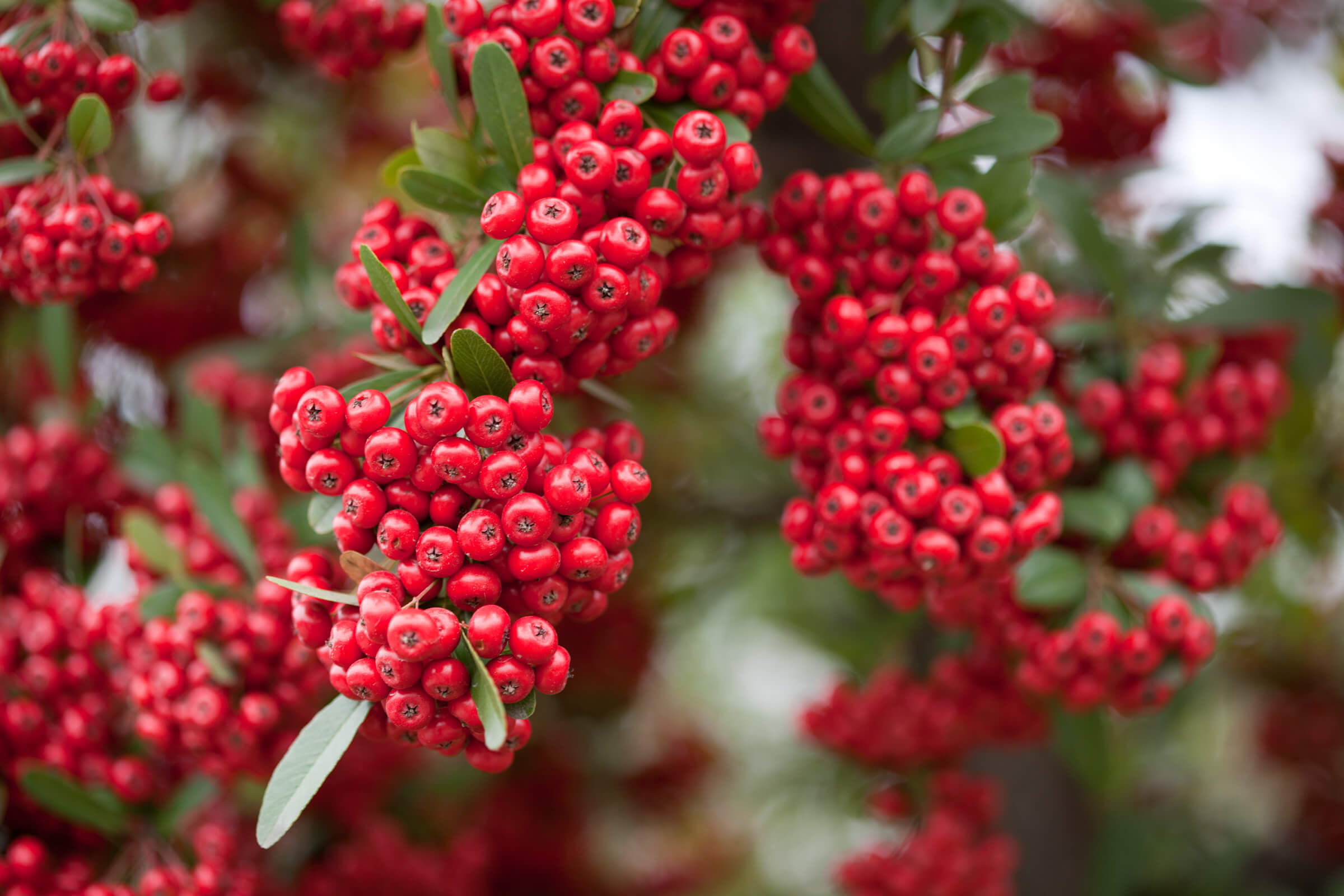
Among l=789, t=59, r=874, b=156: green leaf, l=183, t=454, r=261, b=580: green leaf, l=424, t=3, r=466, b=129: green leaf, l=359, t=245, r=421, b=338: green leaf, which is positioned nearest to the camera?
l=359, t=245, r=421, b=338: green leaf

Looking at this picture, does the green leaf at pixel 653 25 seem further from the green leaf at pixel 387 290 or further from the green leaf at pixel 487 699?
the green leaf at pixel 487 699

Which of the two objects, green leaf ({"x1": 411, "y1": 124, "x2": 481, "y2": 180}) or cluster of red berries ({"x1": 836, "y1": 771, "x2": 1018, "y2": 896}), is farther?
cluster of red berries ({"x1": 836, "y1": 771, "x2": 1018, "y2": 896})

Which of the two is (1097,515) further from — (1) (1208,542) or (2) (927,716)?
(2) (927,716)

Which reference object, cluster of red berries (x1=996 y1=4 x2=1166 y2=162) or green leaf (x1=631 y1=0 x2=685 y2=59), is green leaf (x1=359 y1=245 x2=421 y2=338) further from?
cluster of red berries (x1=996 y1=4 x2=1166 y2=162)

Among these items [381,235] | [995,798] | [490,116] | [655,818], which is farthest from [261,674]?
[655,818]

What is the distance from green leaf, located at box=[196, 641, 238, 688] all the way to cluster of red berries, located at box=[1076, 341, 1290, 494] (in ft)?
5.21

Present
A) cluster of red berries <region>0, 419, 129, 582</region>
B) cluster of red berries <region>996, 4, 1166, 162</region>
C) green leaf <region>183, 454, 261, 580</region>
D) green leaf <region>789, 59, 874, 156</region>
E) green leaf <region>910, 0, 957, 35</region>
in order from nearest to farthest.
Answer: green leaf <region>910, 0, 957, 35</region>
green leaf <region>789, 59, 874, 156</region>
green leaf <region>183, 454, 261, 580</region>
cluster of red berries <region>0, 419, 129, 582</region>
cluster of red berries <region>996, 4, 1166, 162</region>

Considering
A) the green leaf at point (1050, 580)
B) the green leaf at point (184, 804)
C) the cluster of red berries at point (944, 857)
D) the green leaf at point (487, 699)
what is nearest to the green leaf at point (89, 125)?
the green leaf at point (487, 699)

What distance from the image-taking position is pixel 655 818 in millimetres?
3918

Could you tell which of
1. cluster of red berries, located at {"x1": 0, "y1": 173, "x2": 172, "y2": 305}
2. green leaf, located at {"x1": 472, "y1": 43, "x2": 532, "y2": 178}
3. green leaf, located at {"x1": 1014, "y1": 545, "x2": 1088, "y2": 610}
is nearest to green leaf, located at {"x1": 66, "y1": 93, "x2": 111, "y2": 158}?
cluster of red berries, located at {"x1": 0, "y1": 173, "x2": 172, "y2": 305}

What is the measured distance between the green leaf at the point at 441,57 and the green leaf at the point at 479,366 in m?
0.43

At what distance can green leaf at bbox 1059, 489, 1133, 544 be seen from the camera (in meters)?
1.59

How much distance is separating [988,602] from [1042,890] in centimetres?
168

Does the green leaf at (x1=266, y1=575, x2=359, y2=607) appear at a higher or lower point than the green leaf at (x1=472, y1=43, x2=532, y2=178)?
lower
